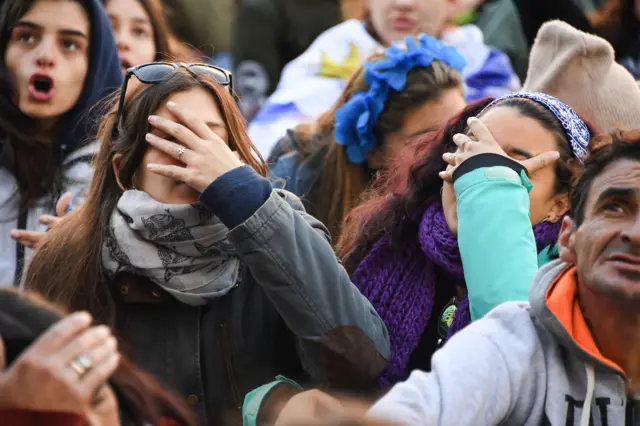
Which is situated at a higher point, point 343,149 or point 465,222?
point 465,222

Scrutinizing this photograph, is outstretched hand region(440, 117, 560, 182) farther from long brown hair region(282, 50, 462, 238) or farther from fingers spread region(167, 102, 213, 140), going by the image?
long brown hair region(282, 50, 462, 238)

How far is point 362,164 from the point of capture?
454cm

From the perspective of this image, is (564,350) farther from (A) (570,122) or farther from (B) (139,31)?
(B) (139,31)

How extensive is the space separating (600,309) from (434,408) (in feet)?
1.47

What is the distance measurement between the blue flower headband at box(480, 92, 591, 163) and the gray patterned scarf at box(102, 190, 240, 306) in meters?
0.88

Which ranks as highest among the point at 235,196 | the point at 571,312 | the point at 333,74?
the point at 235,196

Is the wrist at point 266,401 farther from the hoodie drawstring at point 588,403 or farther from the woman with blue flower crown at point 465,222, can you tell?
the hoodie drawstring at point 588,403

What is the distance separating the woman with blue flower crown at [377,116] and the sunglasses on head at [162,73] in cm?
100

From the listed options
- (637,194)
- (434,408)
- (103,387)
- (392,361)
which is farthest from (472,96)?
(103,387)

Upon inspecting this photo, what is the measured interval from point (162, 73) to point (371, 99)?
4.18 ft

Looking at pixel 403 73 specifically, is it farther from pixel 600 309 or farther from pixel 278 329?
pixel 600 309

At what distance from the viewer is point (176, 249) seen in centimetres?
321

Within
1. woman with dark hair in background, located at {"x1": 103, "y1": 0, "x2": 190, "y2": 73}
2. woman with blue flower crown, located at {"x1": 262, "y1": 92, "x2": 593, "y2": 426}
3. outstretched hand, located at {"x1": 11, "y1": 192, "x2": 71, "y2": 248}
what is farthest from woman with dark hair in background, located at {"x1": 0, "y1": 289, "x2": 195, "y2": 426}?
woman with dark hair in background, located at {"x1": 103, "y1": 0, "x2": 190, "y2": 73}

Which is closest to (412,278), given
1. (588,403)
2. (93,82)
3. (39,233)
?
(588,403)
